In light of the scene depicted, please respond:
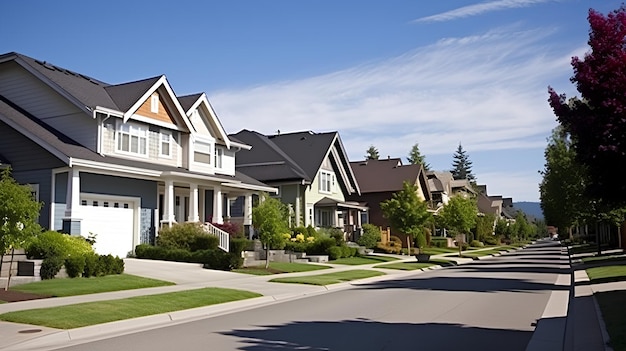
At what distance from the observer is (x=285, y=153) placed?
49562 mm

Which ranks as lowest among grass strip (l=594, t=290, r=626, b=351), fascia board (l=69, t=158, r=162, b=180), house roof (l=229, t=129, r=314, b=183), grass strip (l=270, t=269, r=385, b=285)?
grass strip (l=270, t=269, r=385, b=285)

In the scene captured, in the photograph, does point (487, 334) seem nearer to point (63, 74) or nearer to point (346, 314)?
point (346, 314)

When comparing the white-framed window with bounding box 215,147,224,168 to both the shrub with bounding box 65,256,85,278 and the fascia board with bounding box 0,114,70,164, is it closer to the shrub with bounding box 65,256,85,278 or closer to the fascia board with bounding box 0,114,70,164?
the fascia board with bounding box 0,114,70,164

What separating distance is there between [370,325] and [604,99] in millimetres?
9790

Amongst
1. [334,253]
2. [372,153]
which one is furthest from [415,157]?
[334,253]

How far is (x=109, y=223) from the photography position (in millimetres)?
26328

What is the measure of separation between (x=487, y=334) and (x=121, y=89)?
23.8 metres

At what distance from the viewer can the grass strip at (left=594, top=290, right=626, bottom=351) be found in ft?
31.1

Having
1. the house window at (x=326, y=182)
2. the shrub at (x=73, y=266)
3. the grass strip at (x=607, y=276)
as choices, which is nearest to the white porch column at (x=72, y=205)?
the shrub at (x=73, y=266)

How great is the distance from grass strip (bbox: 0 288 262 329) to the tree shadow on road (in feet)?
10.2

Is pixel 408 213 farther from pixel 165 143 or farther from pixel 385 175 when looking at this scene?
pixel 385 175

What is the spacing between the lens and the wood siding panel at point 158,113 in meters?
28.8

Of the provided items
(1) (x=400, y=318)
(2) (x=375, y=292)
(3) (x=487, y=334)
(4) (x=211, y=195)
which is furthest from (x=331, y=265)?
→ (3) (x=487, y=334)

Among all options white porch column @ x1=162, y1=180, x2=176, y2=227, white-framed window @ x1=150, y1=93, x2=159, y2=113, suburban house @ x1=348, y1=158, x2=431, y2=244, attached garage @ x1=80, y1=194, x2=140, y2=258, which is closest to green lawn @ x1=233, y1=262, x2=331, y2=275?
white porch column @ x1=162, y1=180, x2=176, y2=227
